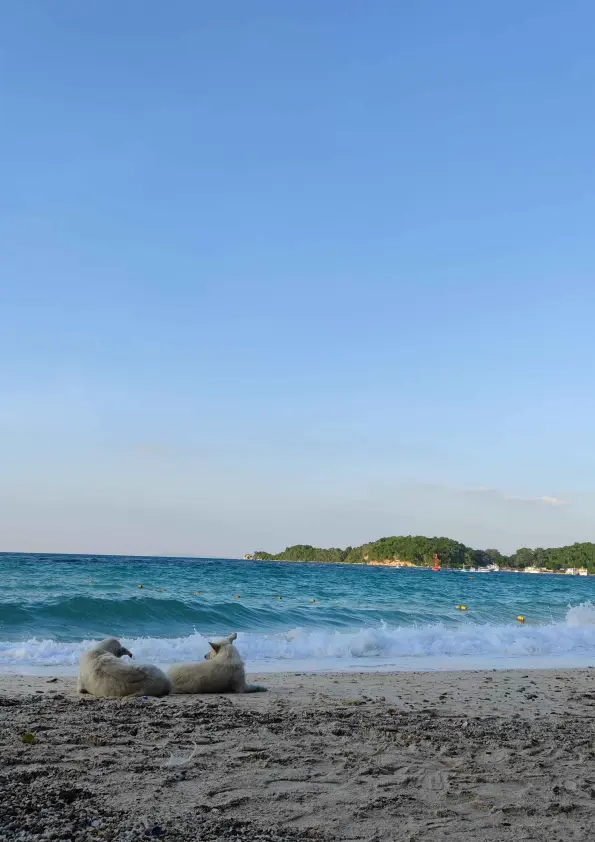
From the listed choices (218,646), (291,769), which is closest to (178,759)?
(291,769)

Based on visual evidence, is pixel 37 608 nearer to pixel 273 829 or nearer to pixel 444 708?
pixel 444 708

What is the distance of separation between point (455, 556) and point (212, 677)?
137 metres

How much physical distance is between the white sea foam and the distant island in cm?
12001

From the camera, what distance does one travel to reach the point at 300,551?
16938cm

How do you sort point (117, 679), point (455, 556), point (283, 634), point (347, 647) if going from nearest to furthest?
point (117, 679) → point (347, 647) → point (283, 634) → point (455, 556)

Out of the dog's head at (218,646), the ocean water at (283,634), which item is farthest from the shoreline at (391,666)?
the dog's head at (218,646)

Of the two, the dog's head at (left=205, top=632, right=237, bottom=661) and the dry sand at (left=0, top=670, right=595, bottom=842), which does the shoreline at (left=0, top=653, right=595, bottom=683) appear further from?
the dry sand at (left=0, top=670, right=595, bottom=842)

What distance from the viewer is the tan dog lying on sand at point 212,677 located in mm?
9125

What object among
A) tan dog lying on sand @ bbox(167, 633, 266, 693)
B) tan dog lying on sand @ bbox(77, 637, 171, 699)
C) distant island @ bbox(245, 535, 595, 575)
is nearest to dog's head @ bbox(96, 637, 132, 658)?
tan dog lying on sand @ bbox(77, 637, 171, 699)

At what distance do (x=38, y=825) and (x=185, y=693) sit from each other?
545 centimetres

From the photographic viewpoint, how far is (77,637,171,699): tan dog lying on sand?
334 inches

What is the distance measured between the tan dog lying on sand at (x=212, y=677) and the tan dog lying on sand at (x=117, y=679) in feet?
1.13

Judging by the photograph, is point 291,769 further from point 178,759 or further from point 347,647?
point 347,647

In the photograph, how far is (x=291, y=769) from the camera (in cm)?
520
